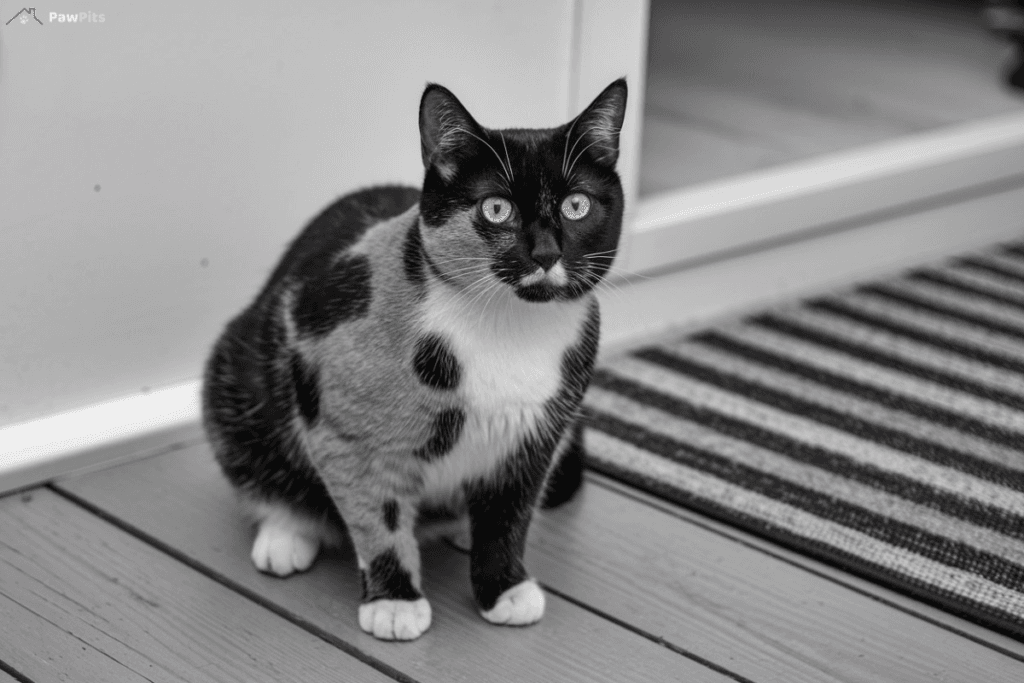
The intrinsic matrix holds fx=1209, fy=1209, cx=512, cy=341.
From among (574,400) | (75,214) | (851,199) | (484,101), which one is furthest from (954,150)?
(75,214)

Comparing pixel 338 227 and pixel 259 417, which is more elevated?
pixel 338 227

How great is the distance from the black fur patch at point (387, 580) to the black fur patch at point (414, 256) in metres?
0.30

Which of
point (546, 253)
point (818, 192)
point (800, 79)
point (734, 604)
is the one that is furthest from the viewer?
point (800, 79)

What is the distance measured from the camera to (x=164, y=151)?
1593 mm

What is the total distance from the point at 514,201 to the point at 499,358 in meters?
0.17

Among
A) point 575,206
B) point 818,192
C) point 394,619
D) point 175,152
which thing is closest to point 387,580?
point 394,619

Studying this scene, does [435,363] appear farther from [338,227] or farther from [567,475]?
[567,475]

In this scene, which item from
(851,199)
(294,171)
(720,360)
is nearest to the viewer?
(294,171)

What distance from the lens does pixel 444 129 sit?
119 cm

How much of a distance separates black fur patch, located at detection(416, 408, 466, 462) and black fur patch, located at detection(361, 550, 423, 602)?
124 mm

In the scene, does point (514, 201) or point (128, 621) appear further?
point (128, 621)

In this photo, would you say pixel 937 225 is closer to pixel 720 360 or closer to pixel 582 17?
pixel 720 360

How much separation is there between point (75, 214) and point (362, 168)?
43cm

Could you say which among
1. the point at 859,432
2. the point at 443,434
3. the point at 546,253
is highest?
the point at 546,253
